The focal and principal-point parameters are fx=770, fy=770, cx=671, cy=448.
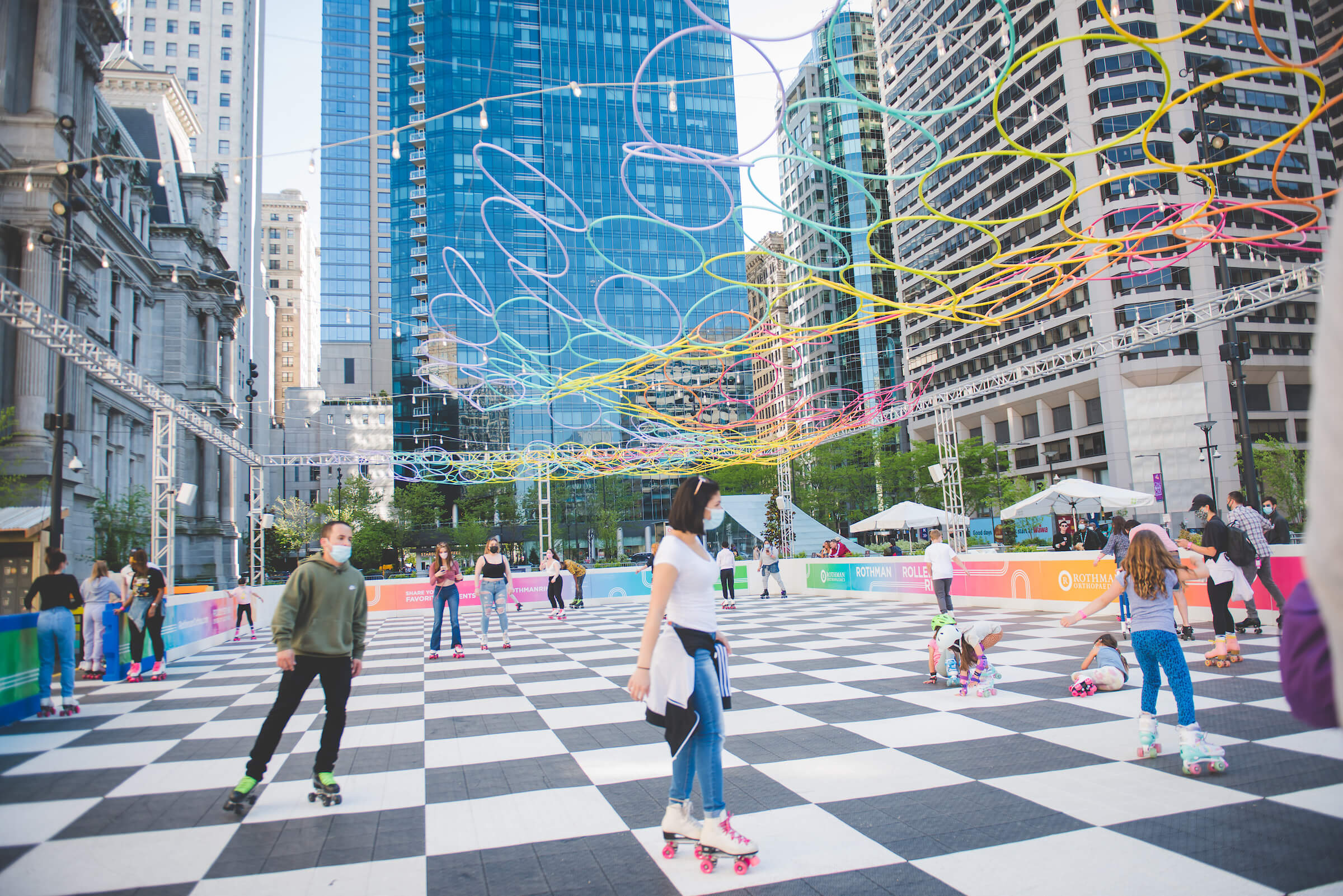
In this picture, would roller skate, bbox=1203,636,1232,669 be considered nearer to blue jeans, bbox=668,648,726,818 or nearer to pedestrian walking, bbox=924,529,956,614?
pedestrian walking, bbox=924,529,956,614

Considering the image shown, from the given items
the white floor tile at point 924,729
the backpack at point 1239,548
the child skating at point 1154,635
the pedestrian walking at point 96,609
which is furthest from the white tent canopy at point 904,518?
the pedestrian walking at point 96,609

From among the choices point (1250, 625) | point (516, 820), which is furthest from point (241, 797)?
point (1250, 625)

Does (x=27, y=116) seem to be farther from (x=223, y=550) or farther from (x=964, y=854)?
(x=223, y=550)

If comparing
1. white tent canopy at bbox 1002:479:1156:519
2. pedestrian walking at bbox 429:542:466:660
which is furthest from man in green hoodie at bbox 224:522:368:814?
white tent canopy at bbox 1002:479:1156:519

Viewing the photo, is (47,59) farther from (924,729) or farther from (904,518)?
(904,518)

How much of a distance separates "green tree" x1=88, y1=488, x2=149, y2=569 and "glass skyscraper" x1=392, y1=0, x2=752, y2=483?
1426 inches

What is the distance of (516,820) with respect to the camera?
4.03 metres

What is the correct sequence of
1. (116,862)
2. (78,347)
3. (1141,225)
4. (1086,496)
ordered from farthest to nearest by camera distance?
(1141,225) < (1086,496) < (78,347) < (116,862)

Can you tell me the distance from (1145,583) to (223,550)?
50.6 m

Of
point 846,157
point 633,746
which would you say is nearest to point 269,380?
point 846,157

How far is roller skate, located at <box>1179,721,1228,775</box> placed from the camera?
4215mm

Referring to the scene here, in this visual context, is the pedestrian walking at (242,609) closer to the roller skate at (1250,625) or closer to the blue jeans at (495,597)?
the blue jeans at (495,597)

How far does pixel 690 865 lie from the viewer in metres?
3.38

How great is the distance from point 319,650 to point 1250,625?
1119cm
